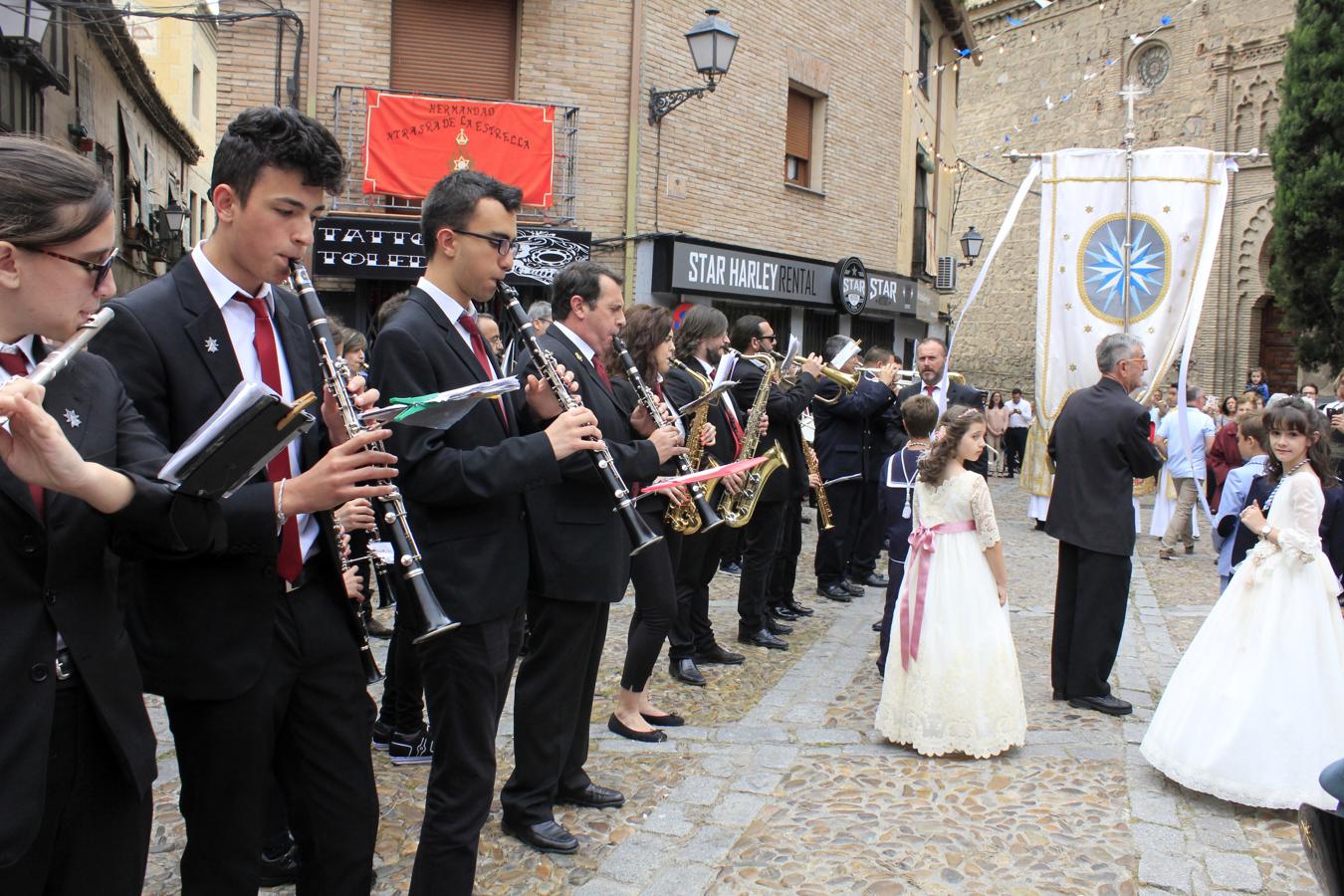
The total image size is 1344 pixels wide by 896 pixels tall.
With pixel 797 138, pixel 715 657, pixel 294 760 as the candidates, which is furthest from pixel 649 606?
pixel 797 138

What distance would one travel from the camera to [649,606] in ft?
15.0

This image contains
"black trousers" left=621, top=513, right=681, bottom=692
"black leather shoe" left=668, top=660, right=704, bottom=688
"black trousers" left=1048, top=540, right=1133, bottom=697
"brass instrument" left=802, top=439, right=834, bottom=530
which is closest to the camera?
"black trousers" left=621, top=513, right=681, bottom=692

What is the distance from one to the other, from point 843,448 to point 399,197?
6.29 metres

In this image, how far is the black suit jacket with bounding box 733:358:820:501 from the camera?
6.39m

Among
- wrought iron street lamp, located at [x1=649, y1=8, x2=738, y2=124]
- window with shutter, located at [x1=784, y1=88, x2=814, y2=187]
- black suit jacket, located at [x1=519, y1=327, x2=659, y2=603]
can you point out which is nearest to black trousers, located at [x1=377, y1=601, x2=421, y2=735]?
black suit jacket, located at [x1=519, y1=327, x2=659, y2=603]

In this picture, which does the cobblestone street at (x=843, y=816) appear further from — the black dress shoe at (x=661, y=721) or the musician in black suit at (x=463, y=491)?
the musician in black suit at (x=463, y=491)

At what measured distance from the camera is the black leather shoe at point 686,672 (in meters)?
5.65

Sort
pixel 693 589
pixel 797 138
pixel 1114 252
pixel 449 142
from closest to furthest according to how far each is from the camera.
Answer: pixel 693 589, pixel 1114 252, pixel 449 142, pixel 797 138

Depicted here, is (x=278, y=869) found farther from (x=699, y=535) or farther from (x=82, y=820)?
(x=699, y=535)

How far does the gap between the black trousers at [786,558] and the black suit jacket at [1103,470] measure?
1909 mm

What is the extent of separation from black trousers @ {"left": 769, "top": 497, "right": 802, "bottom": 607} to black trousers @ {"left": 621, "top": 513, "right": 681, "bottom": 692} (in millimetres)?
2380

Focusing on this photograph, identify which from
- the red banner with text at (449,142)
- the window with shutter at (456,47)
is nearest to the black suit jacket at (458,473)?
the red banner with text at (449,142)

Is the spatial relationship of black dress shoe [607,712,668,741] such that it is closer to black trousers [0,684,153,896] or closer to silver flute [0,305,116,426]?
black trousers [0,684,153,896]

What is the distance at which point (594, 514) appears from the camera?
134 inches
